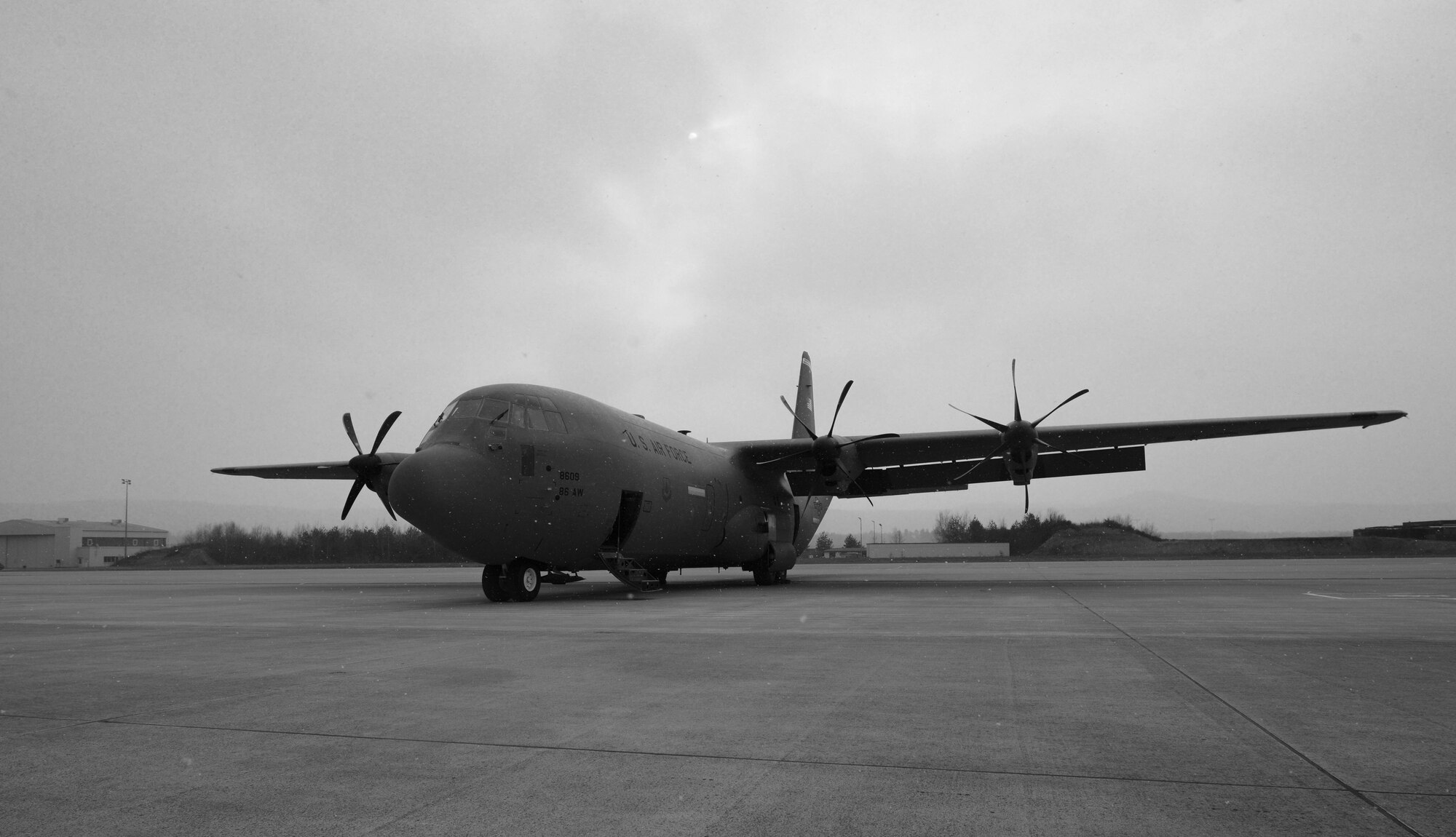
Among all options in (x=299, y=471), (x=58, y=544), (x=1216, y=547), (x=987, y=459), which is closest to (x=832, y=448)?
(x=987, y=459)

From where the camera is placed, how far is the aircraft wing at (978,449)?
23.3 meters

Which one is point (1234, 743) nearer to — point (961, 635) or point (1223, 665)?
point (1223, 665)

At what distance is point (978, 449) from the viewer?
85.1ft

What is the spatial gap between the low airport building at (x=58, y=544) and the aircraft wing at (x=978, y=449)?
88784 mm

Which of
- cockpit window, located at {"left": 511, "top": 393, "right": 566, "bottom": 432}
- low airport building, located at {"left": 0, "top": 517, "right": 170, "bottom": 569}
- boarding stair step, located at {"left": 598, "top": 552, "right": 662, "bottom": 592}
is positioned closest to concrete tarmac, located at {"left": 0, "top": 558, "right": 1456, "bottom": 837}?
cockpit window, located at {"left": 511, "top": 393, "right": 566, "bottom": 432}

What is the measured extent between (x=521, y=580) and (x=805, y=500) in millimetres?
15358

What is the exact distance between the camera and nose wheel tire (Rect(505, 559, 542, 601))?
18.0 m

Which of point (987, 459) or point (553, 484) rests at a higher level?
point (987, 459)

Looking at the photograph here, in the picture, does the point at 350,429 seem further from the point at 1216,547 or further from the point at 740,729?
the point at 1216,547

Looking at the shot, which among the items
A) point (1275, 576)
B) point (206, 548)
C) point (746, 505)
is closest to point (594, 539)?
point (746, 505)

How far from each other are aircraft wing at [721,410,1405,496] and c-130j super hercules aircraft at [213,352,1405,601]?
0.05m

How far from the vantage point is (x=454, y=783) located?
14.1 ft

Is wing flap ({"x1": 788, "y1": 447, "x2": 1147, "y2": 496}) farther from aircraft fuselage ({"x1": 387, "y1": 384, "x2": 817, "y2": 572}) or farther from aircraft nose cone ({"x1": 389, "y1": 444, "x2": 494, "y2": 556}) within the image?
aircraft nose cone ({"x1": 389, "y1": 444, "x2": 494, "y2": 556})

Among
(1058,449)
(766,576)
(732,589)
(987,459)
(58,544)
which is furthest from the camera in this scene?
(58,544)
